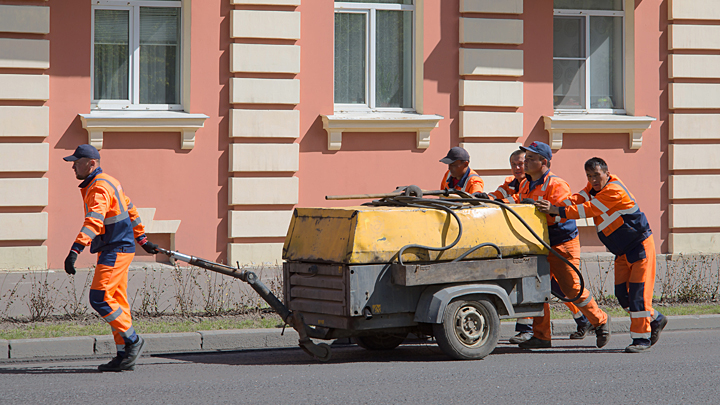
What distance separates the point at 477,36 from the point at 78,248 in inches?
298

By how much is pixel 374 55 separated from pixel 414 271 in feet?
21.8

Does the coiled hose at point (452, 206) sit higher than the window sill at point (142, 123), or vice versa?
the window sill at point (142, 123)

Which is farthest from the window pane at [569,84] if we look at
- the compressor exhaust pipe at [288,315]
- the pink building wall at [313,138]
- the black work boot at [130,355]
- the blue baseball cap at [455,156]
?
the black work boot at [130,355]

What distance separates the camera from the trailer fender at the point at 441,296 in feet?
→ 20.3

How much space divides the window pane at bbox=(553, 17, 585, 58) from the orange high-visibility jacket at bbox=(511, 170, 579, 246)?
6.31 m

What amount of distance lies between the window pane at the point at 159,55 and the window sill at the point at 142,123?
421 millimetres

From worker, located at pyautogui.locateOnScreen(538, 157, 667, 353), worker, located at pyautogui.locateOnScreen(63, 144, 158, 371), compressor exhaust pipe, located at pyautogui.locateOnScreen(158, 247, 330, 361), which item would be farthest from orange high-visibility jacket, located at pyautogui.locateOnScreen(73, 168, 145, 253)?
worker, located at pyautogui.locateOnScreen(538, 157, 667, 353)

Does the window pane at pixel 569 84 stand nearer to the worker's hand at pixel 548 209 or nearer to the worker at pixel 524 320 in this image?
the worker at pixel 524 320

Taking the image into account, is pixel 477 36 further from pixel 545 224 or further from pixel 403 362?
pixel 403 362

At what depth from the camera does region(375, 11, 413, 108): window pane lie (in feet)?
40.0

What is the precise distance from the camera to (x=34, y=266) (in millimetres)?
10430

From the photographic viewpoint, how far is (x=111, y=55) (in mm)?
11219

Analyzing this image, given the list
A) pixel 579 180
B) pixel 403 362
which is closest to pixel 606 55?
pixel 579 180

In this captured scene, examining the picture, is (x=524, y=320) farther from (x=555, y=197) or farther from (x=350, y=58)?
(x=350, y=58)
